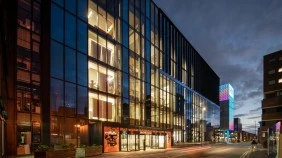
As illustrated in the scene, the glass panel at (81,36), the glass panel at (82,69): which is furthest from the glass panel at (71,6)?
the glass panel at (82,69)

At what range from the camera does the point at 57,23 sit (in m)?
36.3

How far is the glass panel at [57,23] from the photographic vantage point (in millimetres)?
35656

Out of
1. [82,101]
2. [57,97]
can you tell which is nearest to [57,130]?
[57,97]

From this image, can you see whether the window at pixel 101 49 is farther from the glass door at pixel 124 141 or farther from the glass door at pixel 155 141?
the glass door at pixel 155 141

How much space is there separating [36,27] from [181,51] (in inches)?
1975

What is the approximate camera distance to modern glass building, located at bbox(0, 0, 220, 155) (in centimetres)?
3192

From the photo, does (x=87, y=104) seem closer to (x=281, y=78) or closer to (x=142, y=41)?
(x=142, y=41)

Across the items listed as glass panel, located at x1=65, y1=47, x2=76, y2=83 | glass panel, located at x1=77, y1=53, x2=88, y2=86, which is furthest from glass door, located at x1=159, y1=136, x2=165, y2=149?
glass panel, located at x1=65, y1=47, x2=76, y2=83

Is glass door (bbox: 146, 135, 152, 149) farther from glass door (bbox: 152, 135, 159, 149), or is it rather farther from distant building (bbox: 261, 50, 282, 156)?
distant building (bbox: 261, 50, 282, 156)

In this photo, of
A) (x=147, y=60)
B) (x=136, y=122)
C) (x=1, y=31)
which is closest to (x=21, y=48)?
(x=1, y=31)

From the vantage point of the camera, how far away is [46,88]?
34.4 metres

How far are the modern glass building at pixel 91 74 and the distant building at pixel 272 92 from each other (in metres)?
31.5

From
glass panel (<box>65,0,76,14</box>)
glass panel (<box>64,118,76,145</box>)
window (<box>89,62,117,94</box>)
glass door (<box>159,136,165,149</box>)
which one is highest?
glass panel (<box>65,0,76,14</box>)

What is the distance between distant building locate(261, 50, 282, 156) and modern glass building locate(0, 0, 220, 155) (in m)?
31.5
